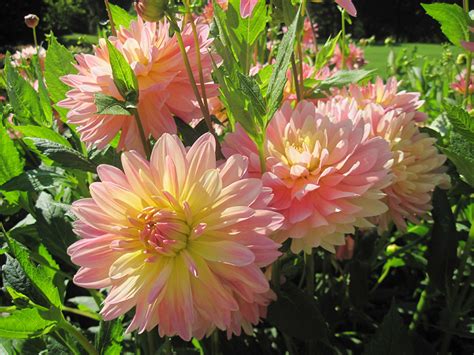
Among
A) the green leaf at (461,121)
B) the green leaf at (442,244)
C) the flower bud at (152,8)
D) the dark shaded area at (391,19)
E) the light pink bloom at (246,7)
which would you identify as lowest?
the dark shaded area at (391,19)

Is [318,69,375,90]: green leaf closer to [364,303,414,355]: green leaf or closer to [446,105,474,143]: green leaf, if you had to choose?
[446,105,474,143]: green leaf

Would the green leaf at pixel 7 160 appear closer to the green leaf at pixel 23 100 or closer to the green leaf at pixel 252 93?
the green leaf at pixel 23 100

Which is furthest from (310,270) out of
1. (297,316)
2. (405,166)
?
(405,166)

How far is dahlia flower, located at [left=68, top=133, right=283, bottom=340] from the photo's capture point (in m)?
0.43

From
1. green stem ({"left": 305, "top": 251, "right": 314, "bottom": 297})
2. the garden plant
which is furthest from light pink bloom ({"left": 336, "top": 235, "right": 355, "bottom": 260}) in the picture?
green stem ({"left": 305, "top": 251, "right": 314, "bottom": 297})

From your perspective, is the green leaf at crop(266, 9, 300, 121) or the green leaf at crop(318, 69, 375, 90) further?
the green leaf at crop(318, 69, 375, 90)

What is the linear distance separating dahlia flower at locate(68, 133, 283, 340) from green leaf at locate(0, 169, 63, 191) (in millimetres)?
240

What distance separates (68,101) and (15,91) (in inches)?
9.0

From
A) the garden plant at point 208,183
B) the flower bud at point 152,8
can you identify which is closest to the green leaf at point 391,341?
the garden plant at point 208,183

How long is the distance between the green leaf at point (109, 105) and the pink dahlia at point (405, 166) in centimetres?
32

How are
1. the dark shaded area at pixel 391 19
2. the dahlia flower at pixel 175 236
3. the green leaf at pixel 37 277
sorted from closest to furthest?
the dahlia flower at pixel 175 236 < the green leaf at pixel 37 277 < the dark shaded area at pixel 391 19

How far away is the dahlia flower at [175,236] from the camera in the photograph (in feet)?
1.41

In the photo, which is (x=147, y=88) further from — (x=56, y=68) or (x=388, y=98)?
(x=388, y=98)

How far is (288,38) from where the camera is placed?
0.45 meters
